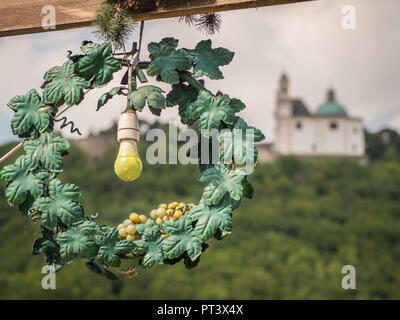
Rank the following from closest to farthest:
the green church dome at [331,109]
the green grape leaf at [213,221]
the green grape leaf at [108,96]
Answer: the green grape leaf at [213,221]
the green grape leaf at [108,96]
the green church dome at [331,109]

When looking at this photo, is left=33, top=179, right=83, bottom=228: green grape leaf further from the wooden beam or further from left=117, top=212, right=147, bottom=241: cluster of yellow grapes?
the wooden beam

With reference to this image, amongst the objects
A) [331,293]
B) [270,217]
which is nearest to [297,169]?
[270,217]

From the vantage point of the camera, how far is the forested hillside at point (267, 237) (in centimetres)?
1750

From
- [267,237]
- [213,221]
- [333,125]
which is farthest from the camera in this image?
[333,125]

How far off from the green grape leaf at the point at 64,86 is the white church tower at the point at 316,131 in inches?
918

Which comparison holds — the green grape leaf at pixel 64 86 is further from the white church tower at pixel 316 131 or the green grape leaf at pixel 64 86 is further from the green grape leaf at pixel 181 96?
the white church tower at pixel 316 131

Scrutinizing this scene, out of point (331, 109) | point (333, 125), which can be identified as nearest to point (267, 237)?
point (333, 125)

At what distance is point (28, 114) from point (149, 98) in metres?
0.31

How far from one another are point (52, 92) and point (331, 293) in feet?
56.5

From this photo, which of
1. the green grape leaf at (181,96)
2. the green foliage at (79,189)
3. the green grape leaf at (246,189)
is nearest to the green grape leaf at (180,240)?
the green foliage at (79,189)

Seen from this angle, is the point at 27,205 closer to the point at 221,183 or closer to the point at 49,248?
the point at 49,248

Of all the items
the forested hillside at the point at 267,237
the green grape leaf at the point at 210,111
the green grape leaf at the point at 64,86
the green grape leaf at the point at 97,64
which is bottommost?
the green grape leaf at the point at 210,111

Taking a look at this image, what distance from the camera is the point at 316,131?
2572cm

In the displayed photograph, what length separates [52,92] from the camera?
147 centimetres
